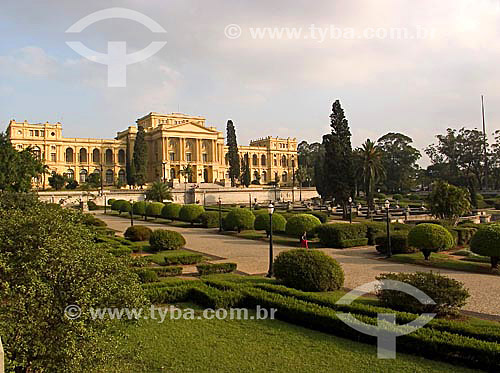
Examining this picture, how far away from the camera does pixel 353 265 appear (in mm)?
15484

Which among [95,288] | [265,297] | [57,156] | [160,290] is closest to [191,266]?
[160,290]

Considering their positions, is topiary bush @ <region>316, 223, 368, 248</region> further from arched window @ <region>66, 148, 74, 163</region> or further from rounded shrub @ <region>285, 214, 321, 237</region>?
arched window @ <region>66, 148, 74, 163</region>

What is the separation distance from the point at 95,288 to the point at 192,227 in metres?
25.8

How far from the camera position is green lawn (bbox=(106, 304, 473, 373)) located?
630 centimetres

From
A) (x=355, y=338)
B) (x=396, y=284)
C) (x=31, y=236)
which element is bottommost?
(x=355, y=338)

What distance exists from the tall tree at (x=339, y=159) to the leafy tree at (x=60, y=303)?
3167 centimetres

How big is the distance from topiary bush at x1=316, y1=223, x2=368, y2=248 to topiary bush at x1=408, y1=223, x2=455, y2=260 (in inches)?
153

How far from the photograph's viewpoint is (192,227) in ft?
102

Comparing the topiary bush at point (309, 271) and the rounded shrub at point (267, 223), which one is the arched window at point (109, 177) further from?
the topiary bush at point (309, 271)

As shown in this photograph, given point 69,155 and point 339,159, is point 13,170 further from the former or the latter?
point 69,155

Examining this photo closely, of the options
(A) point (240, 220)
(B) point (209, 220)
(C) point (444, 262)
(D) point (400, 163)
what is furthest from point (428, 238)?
(D) point (400, 163)

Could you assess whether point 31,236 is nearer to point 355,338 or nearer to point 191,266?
point 355,338

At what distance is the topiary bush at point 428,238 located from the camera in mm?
15852

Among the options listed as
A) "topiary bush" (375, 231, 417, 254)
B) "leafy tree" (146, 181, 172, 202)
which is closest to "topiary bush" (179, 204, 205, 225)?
"leafy tree" (146, 181, 172, 202)
